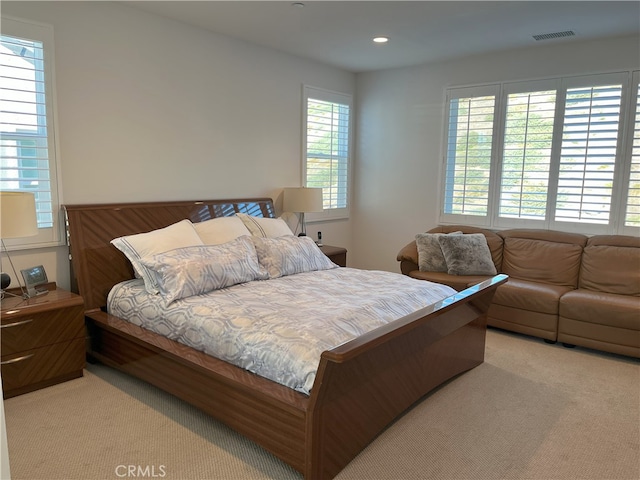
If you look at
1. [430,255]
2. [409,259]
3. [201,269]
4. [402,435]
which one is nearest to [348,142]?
[409,259]

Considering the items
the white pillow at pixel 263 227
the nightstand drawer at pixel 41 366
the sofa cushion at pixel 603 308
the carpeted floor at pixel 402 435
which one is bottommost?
the carpeted floor at pixel 402 435

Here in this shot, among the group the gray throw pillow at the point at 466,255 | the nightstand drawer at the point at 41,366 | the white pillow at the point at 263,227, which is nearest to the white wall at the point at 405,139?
the gray throw pillow at the point at 466,255

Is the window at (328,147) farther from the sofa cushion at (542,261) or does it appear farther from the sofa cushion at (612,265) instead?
the sofa cushion at (612,265)

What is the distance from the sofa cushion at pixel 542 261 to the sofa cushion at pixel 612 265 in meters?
0.09

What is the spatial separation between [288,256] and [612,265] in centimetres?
285

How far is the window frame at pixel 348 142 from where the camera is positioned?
5.28 m

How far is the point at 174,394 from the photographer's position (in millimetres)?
2836

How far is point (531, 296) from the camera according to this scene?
13.6 feet

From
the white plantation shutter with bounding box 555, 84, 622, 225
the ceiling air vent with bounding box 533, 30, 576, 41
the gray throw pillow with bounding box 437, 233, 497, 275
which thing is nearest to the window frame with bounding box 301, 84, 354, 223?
the gray throw pillow with bounding box 437, 233, 497, 275

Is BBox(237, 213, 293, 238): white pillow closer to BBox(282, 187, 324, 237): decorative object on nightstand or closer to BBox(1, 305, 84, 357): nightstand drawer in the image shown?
BBox(282, 187, 324, 237): decorative object on nightstand

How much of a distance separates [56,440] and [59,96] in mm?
2284

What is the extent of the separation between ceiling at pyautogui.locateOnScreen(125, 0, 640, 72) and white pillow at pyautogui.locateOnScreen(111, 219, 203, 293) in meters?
1.72

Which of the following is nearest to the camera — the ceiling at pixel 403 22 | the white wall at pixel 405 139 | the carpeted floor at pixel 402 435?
the carpeted floor at pixel 402 435

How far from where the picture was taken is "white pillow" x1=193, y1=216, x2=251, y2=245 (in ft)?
12.8
